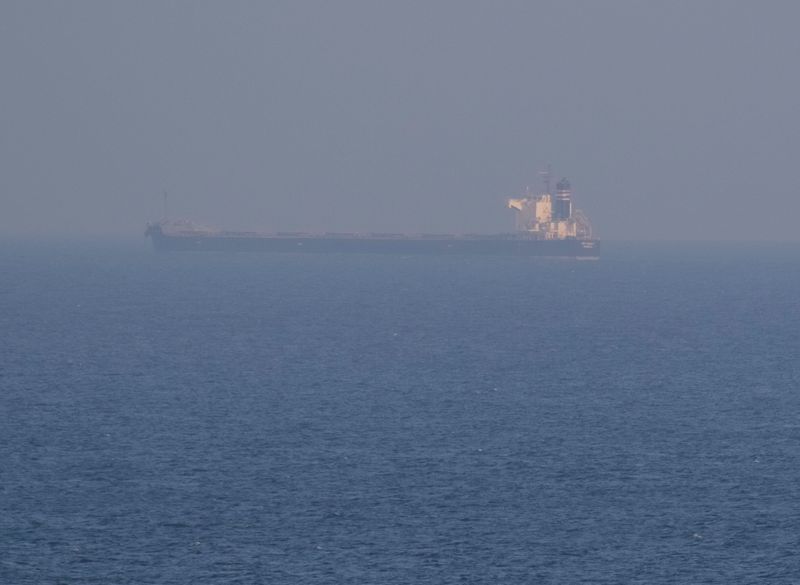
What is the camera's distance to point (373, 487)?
4575cm

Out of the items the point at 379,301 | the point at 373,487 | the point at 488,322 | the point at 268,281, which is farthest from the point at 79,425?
the point at 268,281

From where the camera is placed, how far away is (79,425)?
5691cm

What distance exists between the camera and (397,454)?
51562mm

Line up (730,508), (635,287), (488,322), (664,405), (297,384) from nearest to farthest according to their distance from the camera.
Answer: (730,508)
(664,405)
(297,384)
(488,322)
(635,287)

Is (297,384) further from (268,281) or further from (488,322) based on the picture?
(268,281)

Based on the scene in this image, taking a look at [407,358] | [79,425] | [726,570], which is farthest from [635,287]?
Result: [726,570]

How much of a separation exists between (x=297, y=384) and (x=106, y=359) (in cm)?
1606

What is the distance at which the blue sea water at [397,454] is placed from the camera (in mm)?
37781

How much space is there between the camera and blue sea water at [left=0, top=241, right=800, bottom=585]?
124ft

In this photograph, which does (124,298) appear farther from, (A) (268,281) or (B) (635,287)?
(B) (635,287)

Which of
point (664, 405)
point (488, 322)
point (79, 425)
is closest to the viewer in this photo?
point (79, 425)

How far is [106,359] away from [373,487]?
4013 centimetres

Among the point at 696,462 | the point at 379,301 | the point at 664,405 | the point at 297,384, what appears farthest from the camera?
the point at 379,301

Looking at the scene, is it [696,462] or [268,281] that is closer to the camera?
[696,462]
